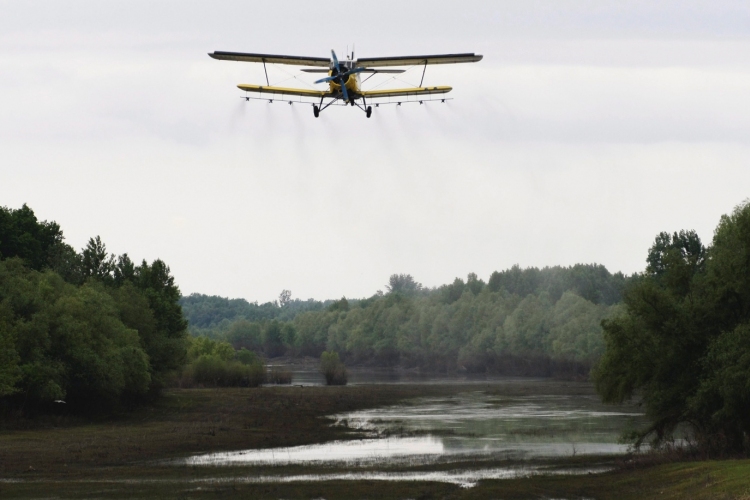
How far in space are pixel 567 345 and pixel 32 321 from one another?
367ft

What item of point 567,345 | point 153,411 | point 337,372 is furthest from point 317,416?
point 567,345

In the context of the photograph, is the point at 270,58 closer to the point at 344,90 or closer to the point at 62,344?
the point at 344,90

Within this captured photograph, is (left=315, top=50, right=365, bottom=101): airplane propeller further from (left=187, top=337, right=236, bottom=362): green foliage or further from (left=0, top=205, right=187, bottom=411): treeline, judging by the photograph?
(left=187, top=337, right=236, bottom=362): green foliage

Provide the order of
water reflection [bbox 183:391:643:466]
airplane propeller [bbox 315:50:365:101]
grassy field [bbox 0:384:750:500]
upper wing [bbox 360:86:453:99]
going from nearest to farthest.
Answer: grassy field [bbox 0:384:750:500], water reflection [bbox 183:391:643:466], airplane propeller [bbox 315:50:365:101], upper wing [bbox 360:86:453:99]

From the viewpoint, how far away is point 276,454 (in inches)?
2237

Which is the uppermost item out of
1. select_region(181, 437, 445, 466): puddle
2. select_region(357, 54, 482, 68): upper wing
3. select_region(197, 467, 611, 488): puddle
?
select_region(357, 54, 482, 68): upper wing

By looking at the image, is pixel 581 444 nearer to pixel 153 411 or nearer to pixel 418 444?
pixel 418 444

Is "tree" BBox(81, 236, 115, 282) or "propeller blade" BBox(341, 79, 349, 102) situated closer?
"propeller blade" BBox(341, 79, 349, 102)

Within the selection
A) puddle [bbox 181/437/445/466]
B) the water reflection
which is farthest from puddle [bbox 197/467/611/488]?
puddle [bbox 181/437/445/466]

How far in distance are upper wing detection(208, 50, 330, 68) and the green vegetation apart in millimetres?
23450

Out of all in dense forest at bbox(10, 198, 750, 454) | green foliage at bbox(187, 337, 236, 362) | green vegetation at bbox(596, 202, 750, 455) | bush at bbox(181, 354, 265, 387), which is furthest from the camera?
green foliage at bbox(187, 337, 236, 362)

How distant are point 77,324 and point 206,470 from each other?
107ft

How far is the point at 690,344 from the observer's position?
165 ft

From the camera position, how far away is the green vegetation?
47344 mm
